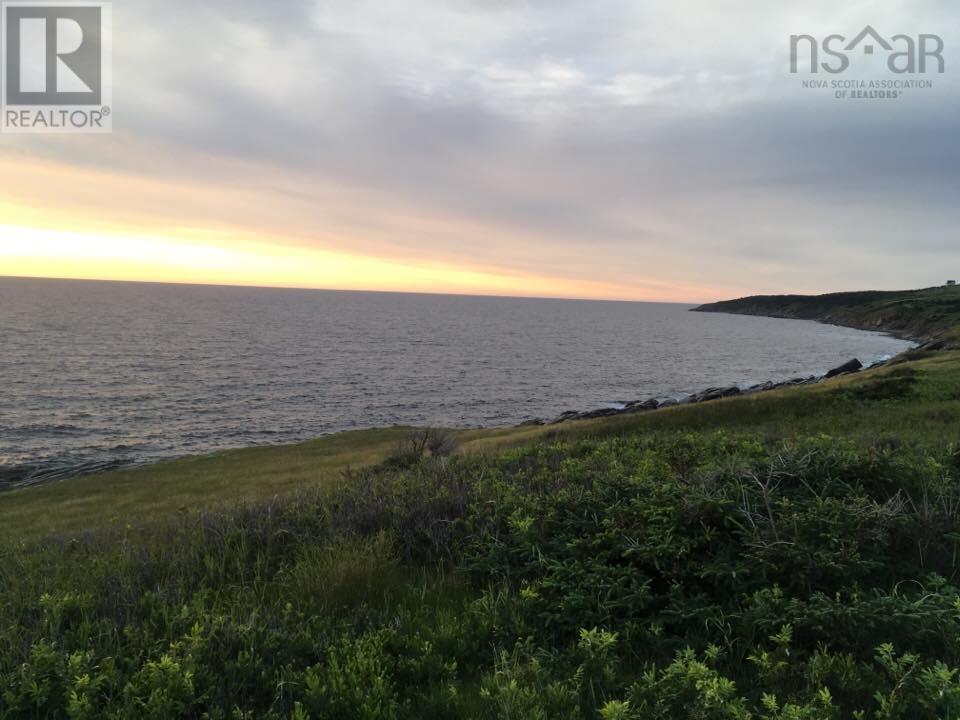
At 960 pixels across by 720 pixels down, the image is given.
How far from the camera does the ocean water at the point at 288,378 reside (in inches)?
1522

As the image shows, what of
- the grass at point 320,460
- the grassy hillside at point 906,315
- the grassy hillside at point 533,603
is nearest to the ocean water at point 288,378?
the grass at point 320,460

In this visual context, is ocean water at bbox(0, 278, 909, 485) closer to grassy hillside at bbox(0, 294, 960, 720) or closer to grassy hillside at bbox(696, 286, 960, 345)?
grassy hillside at bbox(696, 286, 960, 345)

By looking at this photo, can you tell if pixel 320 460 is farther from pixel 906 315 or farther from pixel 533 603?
pixel 906 315

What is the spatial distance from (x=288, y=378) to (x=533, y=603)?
2335 inches

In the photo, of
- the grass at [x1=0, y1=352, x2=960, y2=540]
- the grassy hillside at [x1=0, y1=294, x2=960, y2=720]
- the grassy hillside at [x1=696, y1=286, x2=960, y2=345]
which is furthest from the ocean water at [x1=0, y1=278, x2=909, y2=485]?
the grassy hillside at [x1=0, y1=294, x2=960, y2=720]

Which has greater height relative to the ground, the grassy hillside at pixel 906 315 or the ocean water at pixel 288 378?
the grassy hillside at pixel 906 315

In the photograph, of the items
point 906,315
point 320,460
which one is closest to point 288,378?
point 320,460

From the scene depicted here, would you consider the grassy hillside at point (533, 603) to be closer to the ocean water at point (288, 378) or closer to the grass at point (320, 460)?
the grass at point (320, 460)

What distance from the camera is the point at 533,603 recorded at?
15.2 ft

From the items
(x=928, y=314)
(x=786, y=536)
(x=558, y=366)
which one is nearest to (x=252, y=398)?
(x=558, y=366)

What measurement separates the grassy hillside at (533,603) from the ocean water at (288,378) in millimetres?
31559

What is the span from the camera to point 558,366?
251ft

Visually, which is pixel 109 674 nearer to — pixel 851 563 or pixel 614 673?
pixel 614 673

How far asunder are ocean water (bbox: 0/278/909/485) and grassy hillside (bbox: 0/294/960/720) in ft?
104
